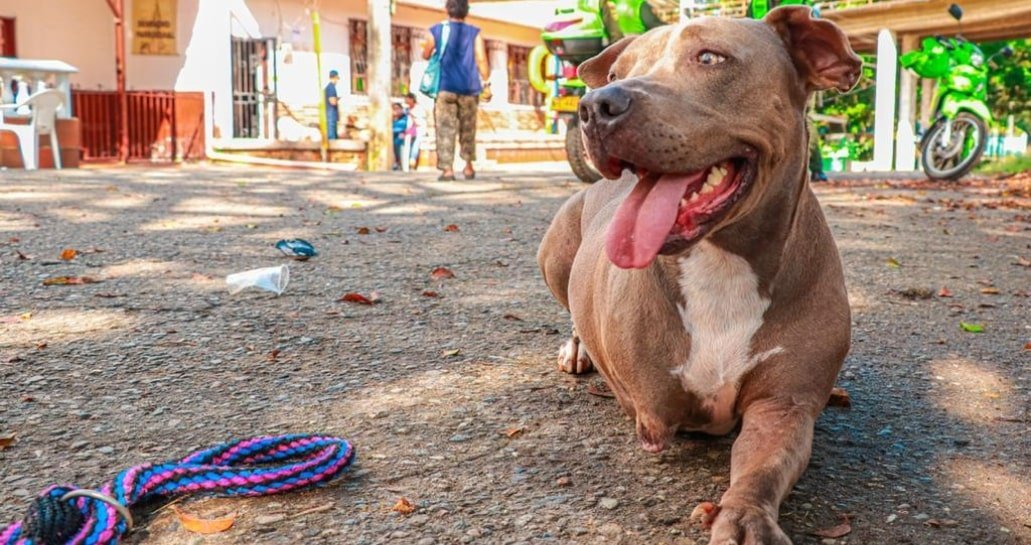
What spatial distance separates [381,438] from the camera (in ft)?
9.16

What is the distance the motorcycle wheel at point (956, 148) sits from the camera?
11.8 metres

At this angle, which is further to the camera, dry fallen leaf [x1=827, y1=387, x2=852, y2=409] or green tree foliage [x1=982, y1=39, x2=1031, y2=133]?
green tree foliage [x1=982, y1=39, x2=1031, y2=133]

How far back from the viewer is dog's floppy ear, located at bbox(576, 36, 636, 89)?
308 cm

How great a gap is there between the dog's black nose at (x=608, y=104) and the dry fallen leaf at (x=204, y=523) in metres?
1.13

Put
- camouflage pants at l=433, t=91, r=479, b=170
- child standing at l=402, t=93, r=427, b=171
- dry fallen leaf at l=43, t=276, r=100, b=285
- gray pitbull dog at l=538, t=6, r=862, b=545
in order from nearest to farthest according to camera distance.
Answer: gray pitbull dog at l=538, t=6, r=862, b=545, dry fallen leaf at l=43, t=276, r=100, b=285, camouflage pants at l=433, t=91, r=479, b=170, child standing at l=402, t=93, r=427, b=171

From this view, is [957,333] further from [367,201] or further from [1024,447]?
[367,201]

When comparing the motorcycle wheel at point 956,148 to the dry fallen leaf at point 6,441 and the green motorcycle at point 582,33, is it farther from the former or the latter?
the dry fallen leaf at point 6,441

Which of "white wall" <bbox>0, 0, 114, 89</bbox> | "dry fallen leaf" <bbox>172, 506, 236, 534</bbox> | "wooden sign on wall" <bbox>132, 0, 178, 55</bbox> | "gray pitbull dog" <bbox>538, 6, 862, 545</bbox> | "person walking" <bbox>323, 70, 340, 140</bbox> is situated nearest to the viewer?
"dry fallen leaf" <bbox>172, 506, 236, 534</bbox>

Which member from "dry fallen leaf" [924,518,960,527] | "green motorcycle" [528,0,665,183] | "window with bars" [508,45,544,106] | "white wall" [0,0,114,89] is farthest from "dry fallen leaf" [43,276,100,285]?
"window with bars" [508,45,544,106]

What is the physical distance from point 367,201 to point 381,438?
6.47 meters

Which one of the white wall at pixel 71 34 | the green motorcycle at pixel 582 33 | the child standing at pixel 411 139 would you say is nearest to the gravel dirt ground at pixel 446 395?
the green motorcycle at pixel 582 33

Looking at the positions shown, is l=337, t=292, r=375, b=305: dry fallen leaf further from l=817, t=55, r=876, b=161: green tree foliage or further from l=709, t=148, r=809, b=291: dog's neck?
l=817, t=55, r=876, b=161: green tree foliage

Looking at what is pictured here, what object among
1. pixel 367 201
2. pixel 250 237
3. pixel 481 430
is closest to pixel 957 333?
pixel 481 430

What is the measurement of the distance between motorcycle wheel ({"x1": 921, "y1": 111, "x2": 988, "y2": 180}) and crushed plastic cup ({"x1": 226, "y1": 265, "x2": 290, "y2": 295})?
30.3ft
